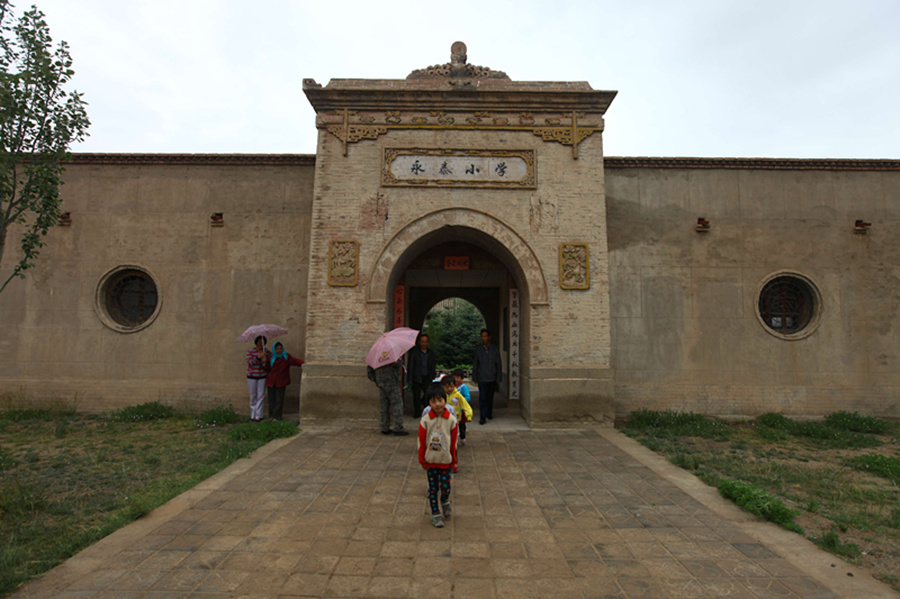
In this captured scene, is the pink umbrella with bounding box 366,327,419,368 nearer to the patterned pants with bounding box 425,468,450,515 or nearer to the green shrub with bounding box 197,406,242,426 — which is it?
the patterned pants with bounding box 425,468,450,515

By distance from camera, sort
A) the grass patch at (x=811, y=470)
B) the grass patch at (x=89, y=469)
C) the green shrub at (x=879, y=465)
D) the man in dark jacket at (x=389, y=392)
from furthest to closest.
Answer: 1. the man in dark jacket at (x=389, y=392)
2. the green shrub at (x=879, y=465)
3. the grass patch at (x=811, y=470)
4. the grass patch at (x=89, y=469)

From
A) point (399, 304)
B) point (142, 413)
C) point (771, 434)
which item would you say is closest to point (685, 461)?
point (771, 434)

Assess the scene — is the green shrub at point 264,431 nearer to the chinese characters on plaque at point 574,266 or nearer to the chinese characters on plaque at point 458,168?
the chinese characters on plaque at point 458,168

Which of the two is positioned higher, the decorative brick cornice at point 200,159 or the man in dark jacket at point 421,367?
the decorative brick cornice at point 200,159

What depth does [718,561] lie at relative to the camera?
3387 millimetres

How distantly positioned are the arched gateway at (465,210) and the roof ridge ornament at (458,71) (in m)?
0.03

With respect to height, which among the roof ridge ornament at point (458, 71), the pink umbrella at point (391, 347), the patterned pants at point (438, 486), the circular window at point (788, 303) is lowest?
the patterned pants at point (438, 486)

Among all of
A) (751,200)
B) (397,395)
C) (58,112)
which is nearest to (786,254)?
(751,200)

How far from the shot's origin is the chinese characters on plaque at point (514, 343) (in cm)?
996

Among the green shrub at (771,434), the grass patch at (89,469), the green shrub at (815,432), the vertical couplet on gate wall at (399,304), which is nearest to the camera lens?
the grass patch at (89,469)

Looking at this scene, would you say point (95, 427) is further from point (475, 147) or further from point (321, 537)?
point (475, 147)

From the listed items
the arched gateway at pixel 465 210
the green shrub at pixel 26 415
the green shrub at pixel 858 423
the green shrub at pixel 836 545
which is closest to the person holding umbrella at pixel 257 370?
the arched gateway at pixel 465 210

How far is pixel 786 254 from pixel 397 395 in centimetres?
782

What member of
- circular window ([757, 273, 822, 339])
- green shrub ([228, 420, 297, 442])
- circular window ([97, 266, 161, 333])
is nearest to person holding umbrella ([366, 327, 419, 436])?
green shrub ([228, 420, 297, 442])
